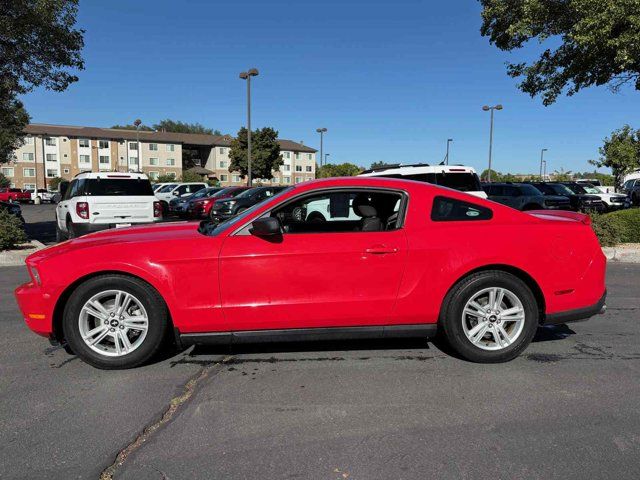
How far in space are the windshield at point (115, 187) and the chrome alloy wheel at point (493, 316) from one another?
9.11m

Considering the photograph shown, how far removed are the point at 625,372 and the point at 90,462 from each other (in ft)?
13.2

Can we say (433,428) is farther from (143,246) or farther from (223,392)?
(143,246)

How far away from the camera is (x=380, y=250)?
4055 millimetres

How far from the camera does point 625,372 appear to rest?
161 inches

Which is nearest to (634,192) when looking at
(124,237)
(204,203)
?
(204,203)

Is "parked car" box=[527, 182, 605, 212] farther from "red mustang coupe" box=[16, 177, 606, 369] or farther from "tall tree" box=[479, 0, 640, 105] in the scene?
"red mustang coupe" box=[16, 177, 606, 369]

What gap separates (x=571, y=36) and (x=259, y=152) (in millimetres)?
47862

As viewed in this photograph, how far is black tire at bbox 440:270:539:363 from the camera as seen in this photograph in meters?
4.14

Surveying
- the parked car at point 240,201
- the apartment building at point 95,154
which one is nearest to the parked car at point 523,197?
the parked car at point 240,201

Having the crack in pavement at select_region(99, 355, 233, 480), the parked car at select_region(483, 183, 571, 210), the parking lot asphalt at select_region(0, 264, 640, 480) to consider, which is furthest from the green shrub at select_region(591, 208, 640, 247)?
the crack in pavement at select_region(99, 355, 233, 480)

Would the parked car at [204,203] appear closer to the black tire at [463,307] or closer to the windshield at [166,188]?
the windshield at [166,188]

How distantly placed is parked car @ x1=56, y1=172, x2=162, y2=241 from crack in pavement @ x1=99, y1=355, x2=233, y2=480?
7.64m

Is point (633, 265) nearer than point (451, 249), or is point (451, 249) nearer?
point (451, 249)

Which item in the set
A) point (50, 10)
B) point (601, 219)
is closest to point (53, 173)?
point (50, 10)
